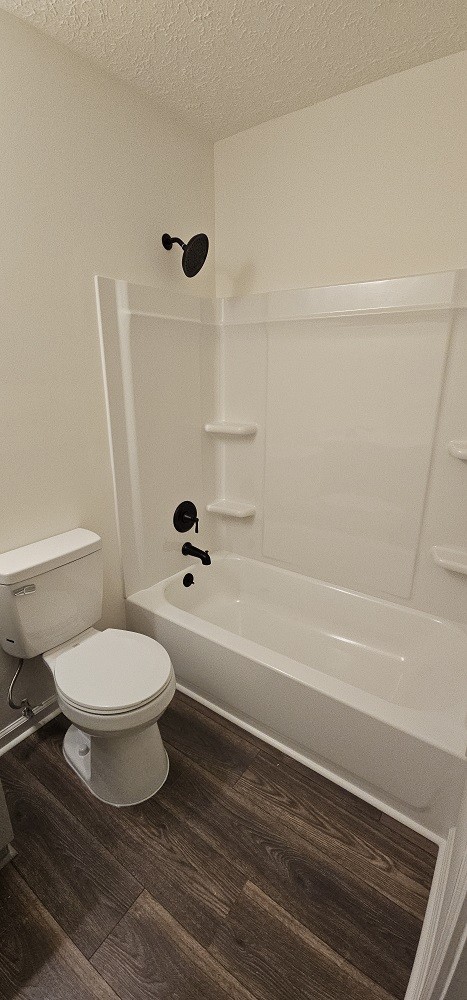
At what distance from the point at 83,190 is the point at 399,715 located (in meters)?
1.95

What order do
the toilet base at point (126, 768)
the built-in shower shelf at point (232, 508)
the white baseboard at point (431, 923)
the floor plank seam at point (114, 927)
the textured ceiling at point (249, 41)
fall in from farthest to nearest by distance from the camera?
the built-in shower shelf at point (232, 508), the toilet base at point (126, 768), the textured ceiling at point (249, 41), the floor plank seam at point (114, 927), the white baseboard at point (431, 923)

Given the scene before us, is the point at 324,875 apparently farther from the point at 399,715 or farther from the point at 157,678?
the point at 157,678

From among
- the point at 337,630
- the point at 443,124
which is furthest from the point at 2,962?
the point at 443,124

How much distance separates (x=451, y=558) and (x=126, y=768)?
54.0 inches

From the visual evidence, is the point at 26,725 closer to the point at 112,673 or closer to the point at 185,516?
the point at 112,673

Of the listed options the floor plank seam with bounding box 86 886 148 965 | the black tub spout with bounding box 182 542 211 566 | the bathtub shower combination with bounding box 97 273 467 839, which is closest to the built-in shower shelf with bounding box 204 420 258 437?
the bathtub shower combination with bounding box 97 273 467 839

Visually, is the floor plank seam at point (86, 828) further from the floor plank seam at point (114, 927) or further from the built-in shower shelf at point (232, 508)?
the built-in shower shelf at point (232, 508)

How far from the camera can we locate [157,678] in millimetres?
1296

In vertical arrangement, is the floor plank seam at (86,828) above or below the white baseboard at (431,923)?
below

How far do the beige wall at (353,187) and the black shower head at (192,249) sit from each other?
0.32 metres

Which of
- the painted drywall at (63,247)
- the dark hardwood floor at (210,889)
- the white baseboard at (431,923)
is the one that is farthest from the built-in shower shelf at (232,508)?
the white baseboard at (431,923)

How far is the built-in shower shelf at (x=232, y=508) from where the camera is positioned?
7.04 feet

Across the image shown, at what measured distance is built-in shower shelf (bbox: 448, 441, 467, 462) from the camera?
A: 148 cm

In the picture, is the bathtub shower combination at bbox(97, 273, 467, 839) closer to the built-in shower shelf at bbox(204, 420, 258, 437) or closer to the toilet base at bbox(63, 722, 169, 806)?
the built-in shower shelf at bbox(204, 420, 258, 437)
